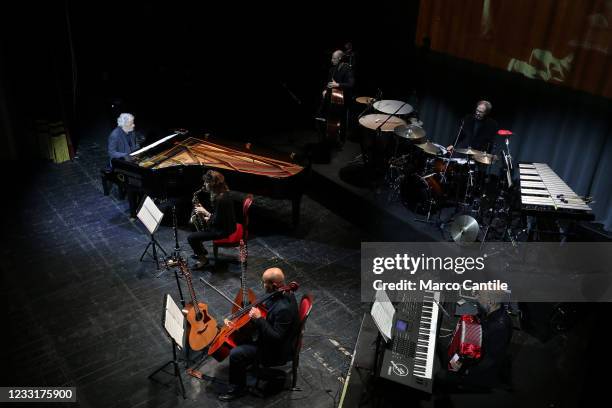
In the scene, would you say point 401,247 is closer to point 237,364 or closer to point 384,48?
point 237,364

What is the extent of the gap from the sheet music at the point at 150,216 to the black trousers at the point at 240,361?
1991mm

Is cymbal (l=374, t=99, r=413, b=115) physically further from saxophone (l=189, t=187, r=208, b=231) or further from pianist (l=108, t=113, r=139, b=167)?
pianist (l=108, t=113, r=139, b=167)

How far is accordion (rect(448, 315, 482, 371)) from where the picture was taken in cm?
466

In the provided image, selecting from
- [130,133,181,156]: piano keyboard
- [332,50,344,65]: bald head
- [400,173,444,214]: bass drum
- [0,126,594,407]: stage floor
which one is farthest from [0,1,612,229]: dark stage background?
[400,173,444,214]: bass drum

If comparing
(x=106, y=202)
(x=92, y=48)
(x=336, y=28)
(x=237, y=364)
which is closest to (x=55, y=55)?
(x=92, y=48)

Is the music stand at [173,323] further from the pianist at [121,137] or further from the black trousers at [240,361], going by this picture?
the pianist at [121,137]

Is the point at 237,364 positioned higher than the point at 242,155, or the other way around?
the point at 242,155

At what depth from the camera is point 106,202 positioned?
8.22m

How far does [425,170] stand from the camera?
24.6ft

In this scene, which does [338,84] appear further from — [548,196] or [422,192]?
[548,196]

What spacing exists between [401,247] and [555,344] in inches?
96.4

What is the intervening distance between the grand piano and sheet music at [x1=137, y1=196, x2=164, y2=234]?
82 cm

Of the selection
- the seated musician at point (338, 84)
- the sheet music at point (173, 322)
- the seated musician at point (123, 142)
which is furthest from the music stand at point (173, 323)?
the seated musician at point (338, 84)

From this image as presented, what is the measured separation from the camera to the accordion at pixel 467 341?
15.3 ft
